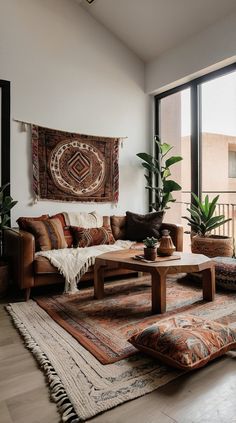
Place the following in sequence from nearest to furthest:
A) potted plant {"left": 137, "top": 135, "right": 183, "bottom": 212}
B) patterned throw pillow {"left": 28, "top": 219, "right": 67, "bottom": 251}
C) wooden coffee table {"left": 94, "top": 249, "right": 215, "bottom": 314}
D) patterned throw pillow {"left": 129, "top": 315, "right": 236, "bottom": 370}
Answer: patterned throw pillow {"left": 129, "top": 315, "right": 236, "bottom": 370} → wooden coffee table {"left": 94, "top": 249, "right": 215, "bottom": 314} → patterned throw pillow {"left": 28, "top": 219, "right": 67, "bottom": 251} → potted plant {"left": 137, "top": 135, "right": 183, "bottom": 212}

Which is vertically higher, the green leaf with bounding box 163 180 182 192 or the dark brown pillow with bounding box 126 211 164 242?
the green leaf with bounding box 163 180 182 192

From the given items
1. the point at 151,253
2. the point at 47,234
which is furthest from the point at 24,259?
the point at 151,253

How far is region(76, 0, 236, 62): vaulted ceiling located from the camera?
3.72 metres

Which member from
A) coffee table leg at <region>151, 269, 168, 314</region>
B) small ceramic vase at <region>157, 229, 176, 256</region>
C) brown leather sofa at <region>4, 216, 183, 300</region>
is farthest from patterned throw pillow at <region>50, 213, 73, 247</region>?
coffee table leg at <region>151, 269, 168, 314</region>

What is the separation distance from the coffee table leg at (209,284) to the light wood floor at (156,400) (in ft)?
3.36

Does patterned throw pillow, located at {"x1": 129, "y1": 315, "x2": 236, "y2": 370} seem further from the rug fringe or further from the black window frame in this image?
the black window frame

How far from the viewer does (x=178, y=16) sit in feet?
12.9

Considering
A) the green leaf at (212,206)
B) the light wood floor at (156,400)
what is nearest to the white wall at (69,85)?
the green leaf at (212,206)

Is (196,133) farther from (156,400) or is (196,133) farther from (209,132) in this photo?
(156,400)

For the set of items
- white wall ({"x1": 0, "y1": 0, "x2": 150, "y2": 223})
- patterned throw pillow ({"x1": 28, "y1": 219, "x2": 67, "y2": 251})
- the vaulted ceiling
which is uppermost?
the vaulted ceiling

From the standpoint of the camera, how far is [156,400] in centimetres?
143

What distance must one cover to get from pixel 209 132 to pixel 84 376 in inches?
153

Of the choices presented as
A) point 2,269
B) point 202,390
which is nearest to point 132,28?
point 2,269

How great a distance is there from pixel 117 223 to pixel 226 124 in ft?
6.75
